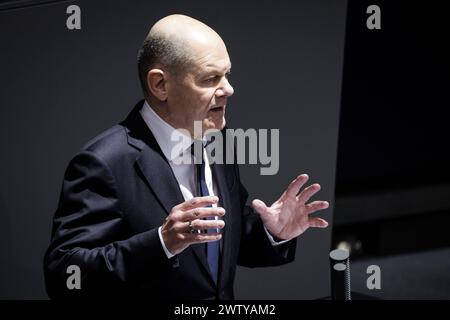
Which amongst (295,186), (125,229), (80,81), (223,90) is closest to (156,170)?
(125,229)

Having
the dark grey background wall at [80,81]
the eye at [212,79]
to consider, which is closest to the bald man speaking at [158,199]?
the eye at [212,79]

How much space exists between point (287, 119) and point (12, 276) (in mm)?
1423

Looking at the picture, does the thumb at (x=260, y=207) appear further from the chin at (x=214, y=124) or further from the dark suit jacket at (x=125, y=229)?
the chin at (x=214, y=124)

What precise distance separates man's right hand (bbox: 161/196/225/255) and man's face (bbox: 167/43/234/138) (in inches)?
12.8

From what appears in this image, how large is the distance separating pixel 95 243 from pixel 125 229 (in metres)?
0.11

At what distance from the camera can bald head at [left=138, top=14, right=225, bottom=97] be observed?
2326 millimetres

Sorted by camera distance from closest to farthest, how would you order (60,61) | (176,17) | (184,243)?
(184,243)
(176,17)
(60,61)

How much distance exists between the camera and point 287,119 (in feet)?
13.5

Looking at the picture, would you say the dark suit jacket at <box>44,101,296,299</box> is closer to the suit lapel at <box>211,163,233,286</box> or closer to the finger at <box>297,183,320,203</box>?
the suit lapel at <box>211,163,233,286</box>

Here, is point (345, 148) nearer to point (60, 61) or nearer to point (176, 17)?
point (60, 61)

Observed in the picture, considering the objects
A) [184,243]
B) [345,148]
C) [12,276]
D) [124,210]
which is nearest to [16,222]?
[12,276]

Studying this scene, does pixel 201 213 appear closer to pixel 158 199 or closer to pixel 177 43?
pixel 158 199

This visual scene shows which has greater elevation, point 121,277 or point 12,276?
point 121,277
